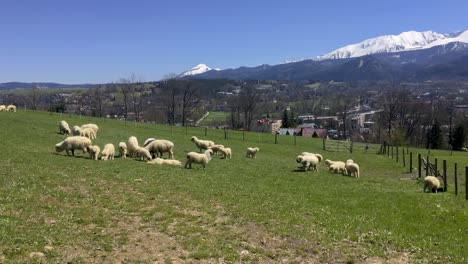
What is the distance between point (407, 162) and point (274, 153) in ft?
55.2

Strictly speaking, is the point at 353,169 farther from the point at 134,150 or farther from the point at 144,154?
the point at 134,150

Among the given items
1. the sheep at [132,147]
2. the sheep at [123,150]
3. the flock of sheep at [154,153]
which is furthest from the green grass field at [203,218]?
the sheep at [132,147]

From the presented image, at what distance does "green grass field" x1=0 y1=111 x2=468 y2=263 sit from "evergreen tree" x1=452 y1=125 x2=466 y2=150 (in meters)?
95.1

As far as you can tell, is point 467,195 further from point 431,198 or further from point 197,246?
point 197,246

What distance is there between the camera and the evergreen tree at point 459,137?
10781 cm

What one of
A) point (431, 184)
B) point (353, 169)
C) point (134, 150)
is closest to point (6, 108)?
point (134, 150)

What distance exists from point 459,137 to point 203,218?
111580 mm

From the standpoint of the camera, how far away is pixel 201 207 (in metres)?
17.2

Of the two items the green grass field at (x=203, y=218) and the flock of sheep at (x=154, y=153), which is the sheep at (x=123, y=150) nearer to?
the flock of sheep at (x=154, y=153)

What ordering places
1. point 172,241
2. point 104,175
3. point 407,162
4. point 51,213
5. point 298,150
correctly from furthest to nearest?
point 298,150 < point 407,162 < point 104,175 < point 51,213 < point 172,241

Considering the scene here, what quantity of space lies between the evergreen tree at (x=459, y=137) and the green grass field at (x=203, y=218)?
312 feet

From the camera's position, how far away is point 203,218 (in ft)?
51.9

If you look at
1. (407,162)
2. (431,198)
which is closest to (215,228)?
(431,198)

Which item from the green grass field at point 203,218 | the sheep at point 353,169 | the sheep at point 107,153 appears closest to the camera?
the green grass field at point 203,218
